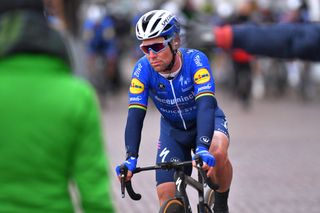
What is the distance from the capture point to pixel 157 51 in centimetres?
666

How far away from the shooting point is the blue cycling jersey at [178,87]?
6734mm

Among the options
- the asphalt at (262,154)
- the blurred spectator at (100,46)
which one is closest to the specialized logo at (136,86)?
the asphalt at (262,154)

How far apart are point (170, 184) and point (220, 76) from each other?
22787mm

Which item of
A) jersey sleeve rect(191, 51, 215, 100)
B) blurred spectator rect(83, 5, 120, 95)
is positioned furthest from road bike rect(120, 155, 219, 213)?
blurred spectator rect(83, 5, 120, 95)

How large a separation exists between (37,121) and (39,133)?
5 centimetres

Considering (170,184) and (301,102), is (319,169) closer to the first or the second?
(170,184)

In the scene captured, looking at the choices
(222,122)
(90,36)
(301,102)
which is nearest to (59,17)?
(90,36)

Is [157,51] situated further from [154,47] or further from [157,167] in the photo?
[157,167]

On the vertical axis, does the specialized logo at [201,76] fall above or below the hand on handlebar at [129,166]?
above

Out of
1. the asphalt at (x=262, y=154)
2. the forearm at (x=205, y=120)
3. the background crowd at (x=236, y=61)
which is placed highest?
the background crowd at (x=236, y=61)

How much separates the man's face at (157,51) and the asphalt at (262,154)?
3.41 metres

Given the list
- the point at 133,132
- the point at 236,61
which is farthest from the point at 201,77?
the point at 236,61

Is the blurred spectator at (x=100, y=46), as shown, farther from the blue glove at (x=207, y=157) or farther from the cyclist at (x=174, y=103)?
the blue glove at (x=207, y=157)

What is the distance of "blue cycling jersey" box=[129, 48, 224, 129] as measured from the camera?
22.1 feet
